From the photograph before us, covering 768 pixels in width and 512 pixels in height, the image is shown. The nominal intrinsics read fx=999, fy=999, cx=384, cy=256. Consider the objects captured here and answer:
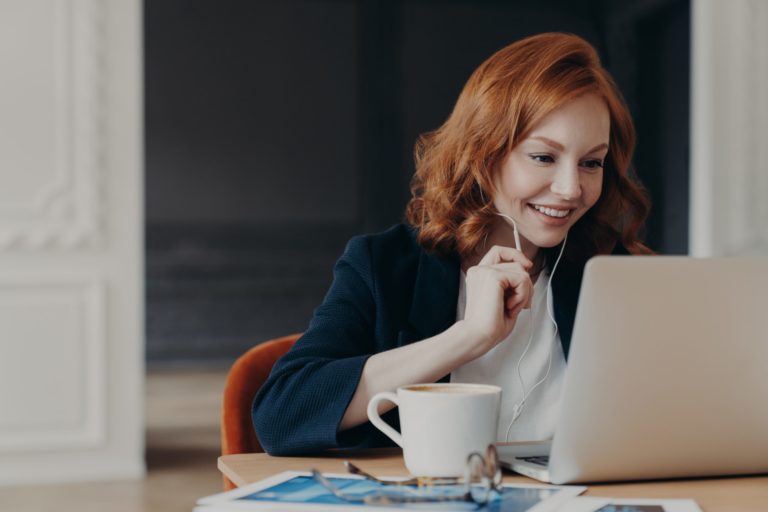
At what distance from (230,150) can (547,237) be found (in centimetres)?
777

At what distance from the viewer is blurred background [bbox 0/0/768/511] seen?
12.0 feet

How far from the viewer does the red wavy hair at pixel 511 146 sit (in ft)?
4.42

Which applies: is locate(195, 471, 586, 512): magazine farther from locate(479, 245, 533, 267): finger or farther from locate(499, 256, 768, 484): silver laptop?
locate(479, 245, 533, 267): finger

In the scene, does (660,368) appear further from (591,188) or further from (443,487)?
(591,188)

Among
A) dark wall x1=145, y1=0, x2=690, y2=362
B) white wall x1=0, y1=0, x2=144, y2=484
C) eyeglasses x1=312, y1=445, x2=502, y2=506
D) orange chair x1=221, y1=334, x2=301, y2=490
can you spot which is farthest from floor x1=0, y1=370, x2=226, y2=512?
dark wall x1=145, y1=0, x2=690, y2=362

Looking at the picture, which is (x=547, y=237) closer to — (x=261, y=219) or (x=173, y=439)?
(x=173, y=439)

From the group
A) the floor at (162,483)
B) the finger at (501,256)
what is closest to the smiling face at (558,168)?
the finger at (501,256)

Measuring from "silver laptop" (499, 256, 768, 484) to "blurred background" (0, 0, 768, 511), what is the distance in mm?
2615

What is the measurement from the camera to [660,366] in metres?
0.87

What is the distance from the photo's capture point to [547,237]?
1.37 metres

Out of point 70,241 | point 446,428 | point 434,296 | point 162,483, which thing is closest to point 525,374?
point 434,296

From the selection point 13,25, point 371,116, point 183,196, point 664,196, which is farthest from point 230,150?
point 13,25

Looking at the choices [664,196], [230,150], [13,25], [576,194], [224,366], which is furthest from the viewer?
[230,150]

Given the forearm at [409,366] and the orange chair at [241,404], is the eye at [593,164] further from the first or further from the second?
the orange chair at [241,404]
